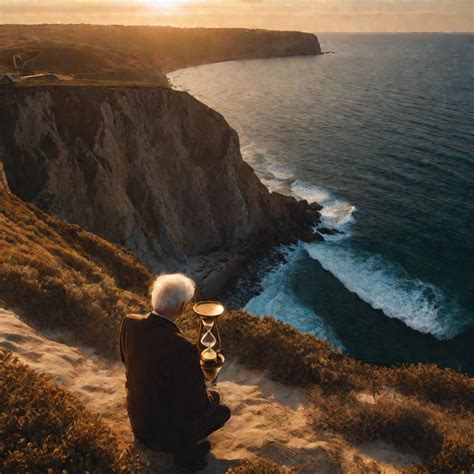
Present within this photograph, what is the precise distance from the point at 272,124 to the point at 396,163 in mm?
35223

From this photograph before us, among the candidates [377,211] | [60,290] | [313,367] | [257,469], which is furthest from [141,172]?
[257,469]

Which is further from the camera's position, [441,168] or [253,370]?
[441,168]

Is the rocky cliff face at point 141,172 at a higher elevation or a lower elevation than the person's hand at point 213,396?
lower

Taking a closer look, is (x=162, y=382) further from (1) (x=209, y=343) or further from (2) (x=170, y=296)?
(1) (x=209, y=343)

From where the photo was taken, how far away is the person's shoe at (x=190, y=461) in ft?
21.1

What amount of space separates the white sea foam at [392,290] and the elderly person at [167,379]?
Result: 31056mm

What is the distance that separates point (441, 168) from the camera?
62156 mm

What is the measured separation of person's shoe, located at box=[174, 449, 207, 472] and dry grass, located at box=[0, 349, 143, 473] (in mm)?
590

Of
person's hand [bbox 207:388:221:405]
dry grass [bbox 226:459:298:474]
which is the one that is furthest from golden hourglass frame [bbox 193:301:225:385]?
dry grass [bbox 226:459:298:474]

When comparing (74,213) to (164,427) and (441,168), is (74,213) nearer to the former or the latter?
(164,427)

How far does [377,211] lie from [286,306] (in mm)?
21751

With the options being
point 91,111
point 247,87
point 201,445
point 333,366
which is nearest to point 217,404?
point 201,445

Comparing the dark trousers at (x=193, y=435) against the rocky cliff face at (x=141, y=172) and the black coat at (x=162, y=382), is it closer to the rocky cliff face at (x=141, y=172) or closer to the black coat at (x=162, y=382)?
the black coat at (x=162, y=382)

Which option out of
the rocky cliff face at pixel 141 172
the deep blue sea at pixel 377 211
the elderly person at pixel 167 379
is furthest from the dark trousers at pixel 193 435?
the rocky cliff face at pixel 141 172
